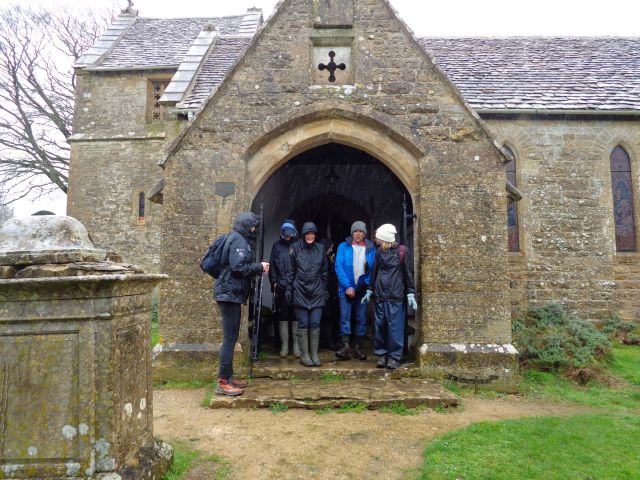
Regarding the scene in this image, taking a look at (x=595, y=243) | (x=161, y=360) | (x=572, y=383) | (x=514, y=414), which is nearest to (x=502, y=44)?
(x=595, y=243)

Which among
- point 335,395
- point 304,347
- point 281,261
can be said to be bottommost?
point 335,395

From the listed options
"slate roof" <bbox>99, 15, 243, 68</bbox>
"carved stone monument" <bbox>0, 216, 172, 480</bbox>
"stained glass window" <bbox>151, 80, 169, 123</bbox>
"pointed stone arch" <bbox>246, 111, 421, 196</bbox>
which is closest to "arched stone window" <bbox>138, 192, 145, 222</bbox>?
"stained glass window" <bbox>151, 80, 169, 123</bbox>

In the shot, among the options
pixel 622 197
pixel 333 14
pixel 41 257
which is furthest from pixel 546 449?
pixel 622 197

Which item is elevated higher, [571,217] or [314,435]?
[571,217]

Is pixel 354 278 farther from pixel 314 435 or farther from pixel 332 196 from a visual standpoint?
pixel 332 196

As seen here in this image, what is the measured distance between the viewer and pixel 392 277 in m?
5.86

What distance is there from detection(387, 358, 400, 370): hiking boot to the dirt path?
3.14 ft

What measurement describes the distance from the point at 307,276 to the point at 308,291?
0.65 feet

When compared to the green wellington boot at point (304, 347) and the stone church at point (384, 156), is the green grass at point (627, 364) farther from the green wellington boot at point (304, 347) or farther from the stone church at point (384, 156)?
the green wellington boot at point (304, 347)

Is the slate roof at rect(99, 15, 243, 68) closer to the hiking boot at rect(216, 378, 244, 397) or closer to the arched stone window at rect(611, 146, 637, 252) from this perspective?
the arched stone window at rect(611, 146, 637, 252)

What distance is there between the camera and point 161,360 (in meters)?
5.70

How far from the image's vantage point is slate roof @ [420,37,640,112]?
978 cm

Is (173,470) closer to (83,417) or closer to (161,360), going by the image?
(83,417)

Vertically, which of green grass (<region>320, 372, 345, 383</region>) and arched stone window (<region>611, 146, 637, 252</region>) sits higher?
arched stone window (<region>611, 146, 637, 252</region>)
